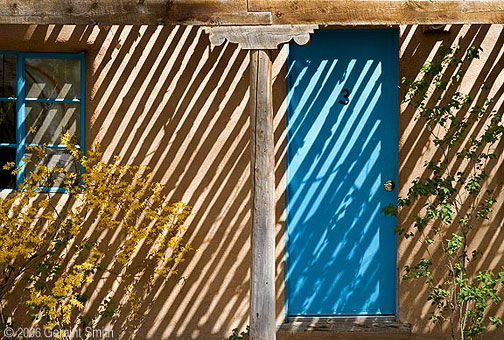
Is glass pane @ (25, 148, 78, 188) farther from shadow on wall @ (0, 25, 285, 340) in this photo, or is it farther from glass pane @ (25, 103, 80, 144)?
shadow on wall @ (0, 25, 285, 340)

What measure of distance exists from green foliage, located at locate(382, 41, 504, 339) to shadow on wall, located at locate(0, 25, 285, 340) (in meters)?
1.21

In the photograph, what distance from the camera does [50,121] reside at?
6332mm

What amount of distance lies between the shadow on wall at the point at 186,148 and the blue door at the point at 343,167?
0.59ft

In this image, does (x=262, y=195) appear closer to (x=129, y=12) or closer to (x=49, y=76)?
(x=129, y=12)

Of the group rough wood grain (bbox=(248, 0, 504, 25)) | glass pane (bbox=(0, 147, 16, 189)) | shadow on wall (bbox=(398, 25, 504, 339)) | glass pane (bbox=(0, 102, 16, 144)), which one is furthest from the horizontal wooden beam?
glass pane (bbox=(0, 147, 16, 189))

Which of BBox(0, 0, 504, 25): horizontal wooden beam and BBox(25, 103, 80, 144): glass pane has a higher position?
BBox(0, 0, 504, 25): horizontal wooden beam

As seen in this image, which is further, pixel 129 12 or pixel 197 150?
pixel 197 150

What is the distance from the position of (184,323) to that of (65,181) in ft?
5.25

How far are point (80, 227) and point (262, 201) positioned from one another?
2.10m

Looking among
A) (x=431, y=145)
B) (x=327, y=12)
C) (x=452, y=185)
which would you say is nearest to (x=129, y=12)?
(x=327, y=12)

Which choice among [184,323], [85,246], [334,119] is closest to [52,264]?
[85,246]

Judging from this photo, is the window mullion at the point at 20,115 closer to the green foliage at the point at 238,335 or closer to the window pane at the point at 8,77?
the window pane at the point at 8,77

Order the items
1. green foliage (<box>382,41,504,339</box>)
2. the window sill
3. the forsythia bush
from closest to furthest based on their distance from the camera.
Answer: green foliage (<box>382,41,504,339</box>)
the forsythia bush
the window sill

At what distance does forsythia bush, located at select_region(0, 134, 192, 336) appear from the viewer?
607cm
